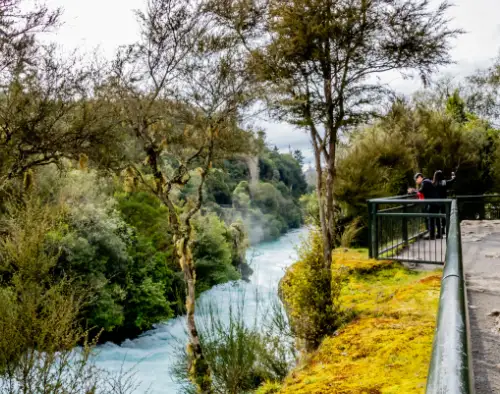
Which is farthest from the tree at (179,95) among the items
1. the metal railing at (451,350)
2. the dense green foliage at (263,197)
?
the dense green foliage at (263,197)

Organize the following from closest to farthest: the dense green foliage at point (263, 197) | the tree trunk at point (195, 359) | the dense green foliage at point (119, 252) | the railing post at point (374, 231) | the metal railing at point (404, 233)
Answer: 1. the tree trunk at point (195, 359)
2. the metal railing at point (404, 233)
3. the railing post at point (374, 231)
4. the dense green foliage at point (119, 252)
5. the dense green foliage at point (263, 197)

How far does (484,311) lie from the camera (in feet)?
12.7

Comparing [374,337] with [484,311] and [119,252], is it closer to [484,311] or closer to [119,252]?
[484,311]

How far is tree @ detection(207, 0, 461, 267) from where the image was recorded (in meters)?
8.47

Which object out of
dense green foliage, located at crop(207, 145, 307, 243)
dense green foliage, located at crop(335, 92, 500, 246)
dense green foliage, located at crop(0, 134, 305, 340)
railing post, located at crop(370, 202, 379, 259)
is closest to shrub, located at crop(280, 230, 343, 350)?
railing post, located at crop(370, 202, 379, 259)

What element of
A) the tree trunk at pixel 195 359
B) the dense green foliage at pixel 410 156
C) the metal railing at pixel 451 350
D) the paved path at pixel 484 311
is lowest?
the tree trunk at pixel 195 359

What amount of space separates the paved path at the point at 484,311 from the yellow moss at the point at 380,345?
80 centimetres

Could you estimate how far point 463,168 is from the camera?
76.1 ft

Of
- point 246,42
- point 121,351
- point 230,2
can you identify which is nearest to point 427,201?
point 246,42

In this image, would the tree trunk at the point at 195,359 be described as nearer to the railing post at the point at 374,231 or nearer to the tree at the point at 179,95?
the tree at the point at 179,95

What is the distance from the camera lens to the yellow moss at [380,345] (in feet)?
14.7

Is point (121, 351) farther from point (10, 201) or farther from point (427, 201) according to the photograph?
point (427, 201)

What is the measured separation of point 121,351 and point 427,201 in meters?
17.6

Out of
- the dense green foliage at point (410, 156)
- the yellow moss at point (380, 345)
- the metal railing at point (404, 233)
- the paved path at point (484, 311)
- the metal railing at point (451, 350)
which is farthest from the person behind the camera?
the dense green foliage at point (410, 156)
